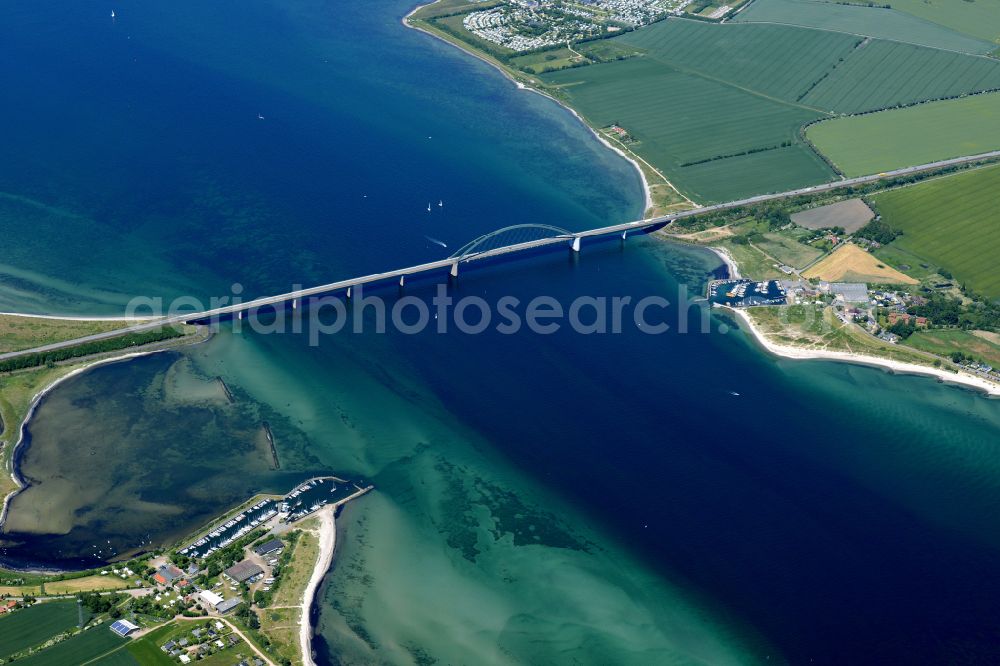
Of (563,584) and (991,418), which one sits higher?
(991,418)

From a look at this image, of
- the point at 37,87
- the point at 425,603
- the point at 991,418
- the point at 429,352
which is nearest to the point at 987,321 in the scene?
the point at 991,418

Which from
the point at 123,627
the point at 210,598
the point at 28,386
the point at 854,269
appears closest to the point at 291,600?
the point at 210,598

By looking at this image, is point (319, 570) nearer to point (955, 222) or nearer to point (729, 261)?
point (729, 261)

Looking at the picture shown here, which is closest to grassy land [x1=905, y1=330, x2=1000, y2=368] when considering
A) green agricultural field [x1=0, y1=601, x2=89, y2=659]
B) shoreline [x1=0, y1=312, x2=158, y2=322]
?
shoreline [x1=0, y1=312, x2=158, y2=322]

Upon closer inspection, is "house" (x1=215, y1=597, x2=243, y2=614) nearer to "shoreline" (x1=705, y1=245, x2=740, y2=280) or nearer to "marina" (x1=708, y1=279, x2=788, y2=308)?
"marina" (x1=708, y1=279, x2=788, y2=308)

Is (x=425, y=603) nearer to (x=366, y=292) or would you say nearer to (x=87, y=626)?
(x=87, y=626)
